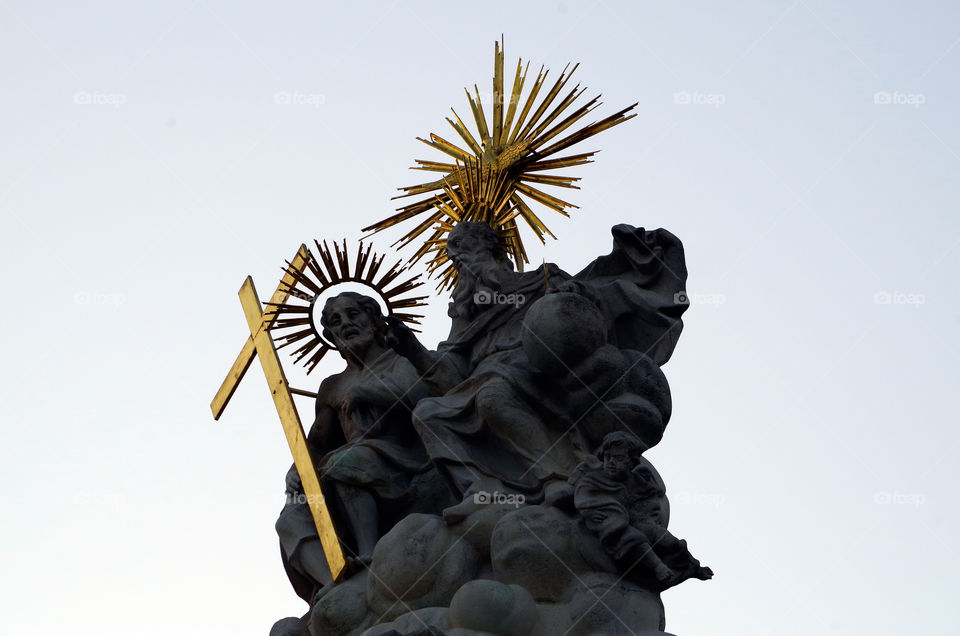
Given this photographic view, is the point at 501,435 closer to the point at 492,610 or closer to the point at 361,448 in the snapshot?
the point at 361,448

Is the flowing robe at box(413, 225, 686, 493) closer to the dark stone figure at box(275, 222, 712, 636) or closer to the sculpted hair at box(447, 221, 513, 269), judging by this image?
the dark stone figure at box(275, 222, 712, 636)

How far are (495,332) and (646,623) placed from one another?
7.79 feet

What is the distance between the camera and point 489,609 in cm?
777

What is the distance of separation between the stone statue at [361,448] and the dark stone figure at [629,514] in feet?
4.09

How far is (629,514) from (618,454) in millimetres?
288

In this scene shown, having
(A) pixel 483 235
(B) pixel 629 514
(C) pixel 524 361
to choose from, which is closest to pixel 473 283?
(A) pixel 483 235

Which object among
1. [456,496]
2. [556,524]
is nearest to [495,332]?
[456,496]

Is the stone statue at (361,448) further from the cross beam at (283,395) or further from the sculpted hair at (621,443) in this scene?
the sculpted hair at (621,443)

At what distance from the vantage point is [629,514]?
27.0 ft

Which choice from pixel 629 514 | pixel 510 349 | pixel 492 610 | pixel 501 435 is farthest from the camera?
pixel 510 349

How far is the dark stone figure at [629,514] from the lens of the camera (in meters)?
8.03

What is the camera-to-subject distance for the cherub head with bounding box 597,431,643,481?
8.29 metres

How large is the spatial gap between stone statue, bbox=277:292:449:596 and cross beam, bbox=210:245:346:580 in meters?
0.13

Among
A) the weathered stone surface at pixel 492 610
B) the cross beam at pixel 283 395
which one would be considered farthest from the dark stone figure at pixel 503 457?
the cross beam at pixel 283 395
